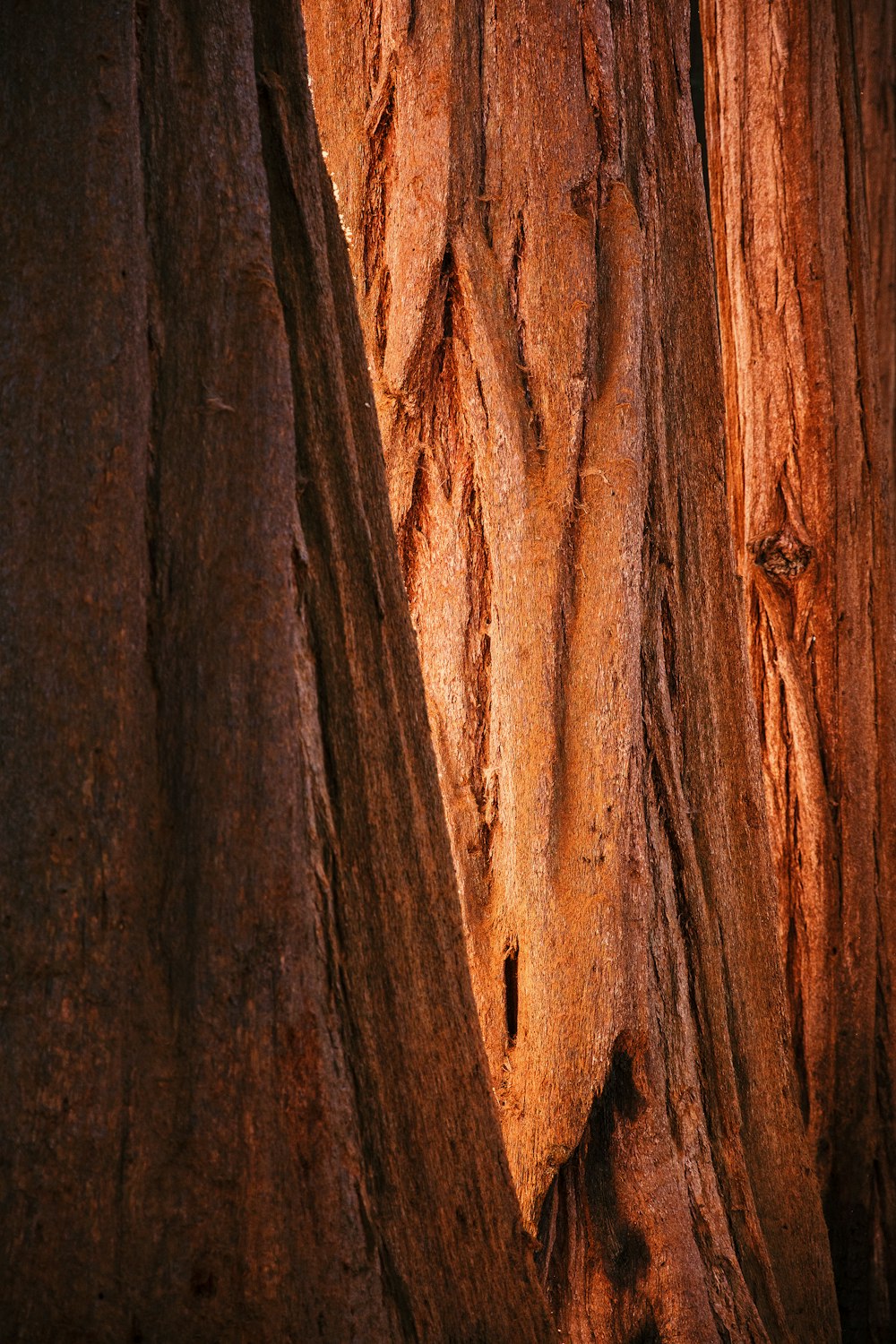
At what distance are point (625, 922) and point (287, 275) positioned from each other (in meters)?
0.98

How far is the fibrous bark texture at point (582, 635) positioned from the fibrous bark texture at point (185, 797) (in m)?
0.40

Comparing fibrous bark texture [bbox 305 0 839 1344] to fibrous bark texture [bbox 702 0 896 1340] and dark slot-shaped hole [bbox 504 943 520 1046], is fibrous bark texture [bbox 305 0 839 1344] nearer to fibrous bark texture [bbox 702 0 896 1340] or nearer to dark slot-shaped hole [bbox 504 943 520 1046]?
dark slot-shaped hole [bbox 504 943 520 1046]

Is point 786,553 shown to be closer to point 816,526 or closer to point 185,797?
point 816,526

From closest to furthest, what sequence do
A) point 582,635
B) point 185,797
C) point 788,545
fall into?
point 185,797
point 582,635
point 788,545

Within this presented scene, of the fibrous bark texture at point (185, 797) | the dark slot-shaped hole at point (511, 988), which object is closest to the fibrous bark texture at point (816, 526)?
the dark slot-shaped hole at point (511, 988)

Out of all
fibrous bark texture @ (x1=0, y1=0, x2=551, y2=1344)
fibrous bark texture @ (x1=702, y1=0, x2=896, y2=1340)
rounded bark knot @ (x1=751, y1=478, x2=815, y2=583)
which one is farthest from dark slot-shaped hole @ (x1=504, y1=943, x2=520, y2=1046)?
rounded bark knot @ (x1=751, y1=478, x2=815, y2=583)

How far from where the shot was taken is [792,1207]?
1.80 metres

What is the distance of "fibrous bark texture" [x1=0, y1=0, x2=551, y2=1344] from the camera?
1.01 metres

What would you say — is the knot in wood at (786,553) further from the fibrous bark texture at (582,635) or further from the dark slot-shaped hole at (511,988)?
the dark slot-shaped hole at (511,988)

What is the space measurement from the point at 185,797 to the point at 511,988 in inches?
30.7

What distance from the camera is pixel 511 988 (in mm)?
1660

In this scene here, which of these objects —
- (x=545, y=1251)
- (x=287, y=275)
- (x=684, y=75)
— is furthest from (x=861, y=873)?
(x=287, y=275)

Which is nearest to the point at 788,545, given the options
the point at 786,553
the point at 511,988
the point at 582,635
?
the point at 786,553

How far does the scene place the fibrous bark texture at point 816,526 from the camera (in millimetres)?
2355
